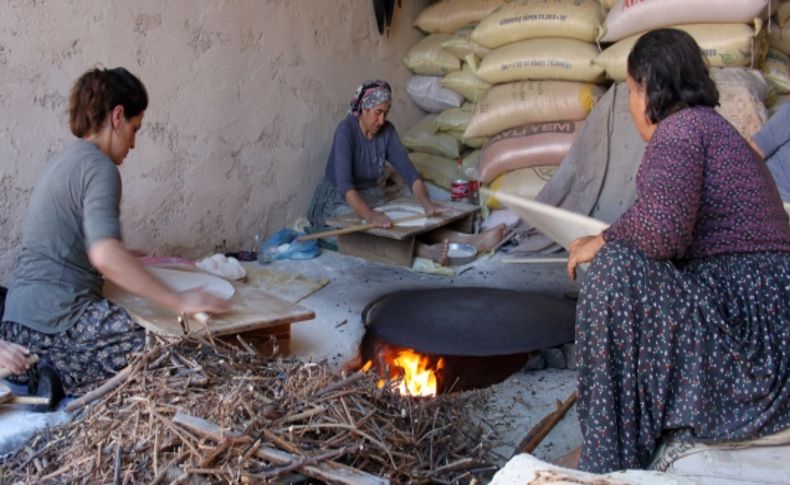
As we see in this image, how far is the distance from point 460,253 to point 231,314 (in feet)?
7.32

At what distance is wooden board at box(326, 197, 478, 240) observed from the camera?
4.64 m

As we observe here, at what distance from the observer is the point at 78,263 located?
2.74 meters

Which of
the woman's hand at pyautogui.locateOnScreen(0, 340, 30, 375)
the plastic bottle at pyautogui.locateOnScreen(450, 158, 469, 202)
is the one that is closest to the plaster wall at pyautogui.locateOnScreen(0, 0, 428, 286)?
the plastic bottle at pyautogui.locateOnScreen(450, 158, 469, 202)

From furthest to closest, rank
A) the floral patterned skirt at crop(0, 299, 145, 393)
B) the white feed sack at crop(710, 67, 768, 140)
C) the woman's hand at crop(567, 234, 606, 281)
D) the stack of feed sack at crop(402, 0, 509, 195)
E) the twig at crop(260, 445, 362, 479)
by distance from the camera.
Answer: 1. the stack of feed sack at crop(402, 0, 509, 195)
2. the white feed sack at crop(710, 67, 768, 140)
3. the floral patterned skirt at crop(0, 299, 145, 393)
4. the woman's hand at crop(567, 234, 606, 281)
5. the twig at crop(260, 445, 362, 479)

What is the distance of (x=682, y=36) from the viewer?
2203mm

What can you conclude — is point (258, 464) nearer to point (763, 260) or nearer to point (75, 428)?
point (75, 428)

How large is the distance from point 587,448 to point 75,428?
154cm

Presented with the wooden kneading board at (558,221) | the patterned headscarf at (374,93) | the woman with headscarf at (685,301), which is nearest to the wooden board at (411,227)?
the patterned headscarf at (374,93)

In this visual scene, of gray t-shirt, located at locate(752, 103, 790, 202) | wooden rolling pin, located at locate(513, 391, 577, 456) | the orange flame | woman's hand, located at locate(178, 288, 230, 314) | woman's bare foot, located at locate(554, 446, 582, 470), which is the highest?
gray t-shirt, located at locate(752, 103, 790, 202)

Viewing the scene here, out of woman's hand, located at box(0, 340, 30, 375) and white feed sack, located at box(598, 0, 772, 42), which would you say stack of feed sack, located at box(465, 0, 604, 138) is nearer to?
white feed sack, located at box(598, 0, 772, 42)

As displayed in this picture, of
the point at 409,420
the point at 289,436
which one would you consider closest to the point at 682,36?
the point at 409,420

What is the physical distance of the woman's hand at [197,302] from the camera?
102 inches

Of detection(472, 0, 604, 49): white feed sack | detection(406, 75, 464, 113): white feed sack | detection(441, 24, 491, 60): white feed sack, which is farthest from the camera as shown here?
detection(406, 75, 464, 113): white feed sack

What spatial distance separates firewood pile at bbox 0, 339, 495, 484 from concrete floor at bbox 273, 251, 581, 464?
0.32m
